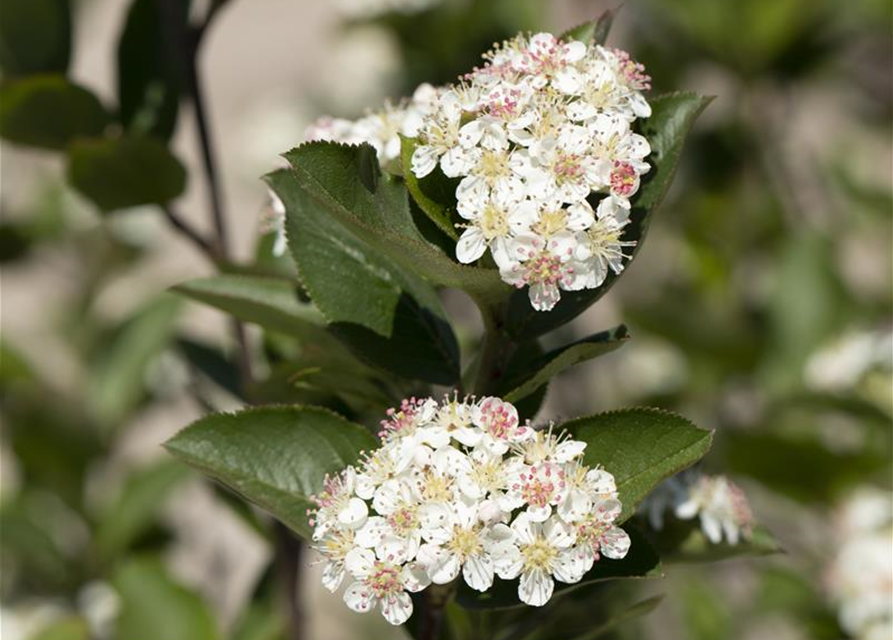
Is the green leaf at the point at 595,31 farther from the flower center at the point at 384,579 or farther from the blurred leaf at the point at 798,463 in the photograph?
the blurred leaf at the point at 798,463

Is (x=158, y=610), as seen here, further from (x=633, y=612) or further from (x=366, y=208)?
(x=366, y=208)

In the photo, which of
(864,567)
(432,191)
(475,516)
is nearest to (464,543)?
(475,516)

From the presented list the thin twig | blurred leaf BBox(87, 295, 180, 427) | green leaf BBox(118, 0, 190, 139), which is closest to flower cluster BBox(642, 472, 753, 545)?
the thin twig

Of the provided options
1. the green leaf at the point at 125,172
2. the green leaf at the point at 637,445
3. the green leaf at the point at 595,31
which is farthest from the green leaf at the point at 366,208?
the green leaf at the point at 125,172

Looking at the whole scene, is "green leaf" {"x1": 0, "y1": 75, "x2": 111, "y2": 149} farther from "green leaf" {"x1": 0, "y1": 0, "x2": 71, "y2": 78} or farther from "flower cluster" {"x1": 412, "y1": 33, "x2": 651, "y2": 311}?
"flower cluster" {"x1": 412, "y1": 33, "x2": 651, "y2": 311}

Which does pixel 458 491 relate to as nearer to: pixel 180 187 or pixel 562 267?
pixel 562 267

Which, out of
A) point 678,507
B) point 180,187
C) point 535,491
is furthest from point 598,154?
point 180,187
